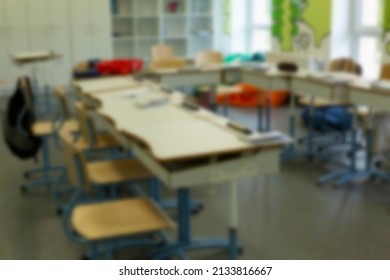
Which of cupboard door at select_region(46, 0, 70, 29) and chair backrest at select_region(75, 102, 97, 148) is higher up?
cupboard door at select_region(46, 0, 70, 29)

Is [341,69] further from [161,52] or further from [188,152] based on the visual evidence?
[188,152]

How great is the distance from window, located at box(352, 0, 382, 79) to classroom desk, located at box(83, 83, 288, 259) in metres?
4.28

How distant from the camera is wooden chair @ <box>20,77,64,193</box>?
15.8 ft

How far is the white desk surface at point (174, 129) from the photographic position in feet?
9.83

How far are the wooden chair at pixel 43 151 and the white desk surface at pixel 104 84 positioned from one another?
492 millimetres

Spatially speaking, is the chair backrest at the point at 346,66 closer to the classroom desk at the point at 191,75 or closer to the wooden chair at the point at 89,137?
the classroom desk at the point at 191,75

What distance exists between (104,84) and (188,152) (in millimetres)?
2751

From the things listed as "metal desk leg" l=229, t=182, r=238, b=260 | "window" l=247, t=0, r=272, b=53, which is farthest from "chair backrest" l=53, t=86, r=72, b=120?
A: "window" l=247, t=0, r=272, b=53

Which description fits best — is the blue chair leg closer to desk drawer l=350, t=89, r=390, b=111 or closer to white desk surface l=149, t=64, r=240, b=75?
desk drawer l=350, t=89, r=390, b=111

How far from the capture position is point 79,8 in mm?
10180

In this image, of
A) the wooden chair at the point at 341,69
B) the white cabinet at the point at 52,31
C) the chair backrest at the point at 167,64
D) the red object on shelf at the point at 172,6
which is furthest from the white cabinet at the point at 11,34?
the wooden chair at the point at 341,69

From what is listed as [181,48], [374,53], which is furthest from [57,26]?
[374,53]
